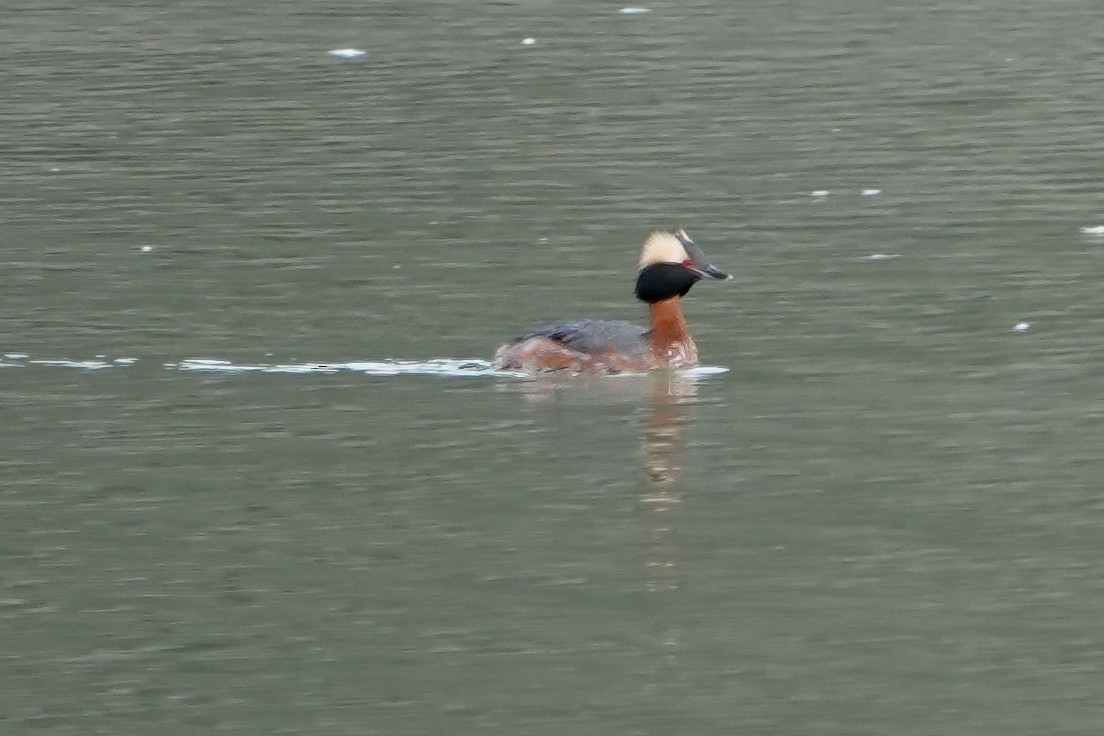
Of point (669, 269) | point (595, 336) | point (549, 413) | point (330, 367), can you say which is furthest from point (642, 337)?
point (330, 367)

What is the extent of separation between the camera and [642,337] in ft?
46.6

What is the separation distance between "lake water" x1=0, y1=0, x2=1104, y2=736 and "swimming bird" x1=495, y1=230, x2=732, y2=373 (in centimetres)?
15

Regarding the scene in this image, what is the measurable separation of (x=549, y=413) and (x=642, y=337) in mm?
1408

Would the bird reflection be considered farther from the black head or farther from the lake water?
the black head

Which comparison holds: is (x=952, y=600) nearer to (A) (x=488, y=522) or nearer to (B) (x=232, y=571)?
(A) (x=488, y=522)

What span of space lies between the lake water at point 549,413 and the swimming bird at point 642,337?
151 millimetres

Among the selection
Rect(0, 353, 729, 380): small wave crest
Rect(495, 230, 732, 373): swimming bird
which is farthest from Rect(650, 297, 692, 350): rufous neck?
Rect(0, 353, 729, 380): small wave crest

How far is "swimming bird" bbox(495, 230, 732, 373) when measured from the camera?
45.5 feet

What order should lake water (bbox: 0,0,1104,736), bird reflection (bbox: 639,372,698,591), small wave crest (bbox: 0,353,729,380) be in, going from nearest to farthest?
lake water (bbox: 0,0,1104,736) → bird reflection (bbox: 639,372,698,591) → small wave crest (bbox: 0,353,729,380)

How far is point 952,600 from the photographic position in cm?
946

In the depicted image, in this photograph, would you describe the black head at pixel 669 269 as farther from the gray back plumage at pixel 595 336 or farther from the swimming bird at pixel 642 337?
the gray back plumage at pixel 595 336

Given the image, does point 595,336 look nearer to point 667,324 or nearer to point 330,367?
point 667,324

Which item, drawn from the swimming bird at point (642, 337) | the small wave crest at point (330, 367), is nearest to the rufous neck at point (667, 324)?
the swimming bird at point (642, 337)

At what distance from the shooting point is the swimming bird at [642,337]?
13.9m
